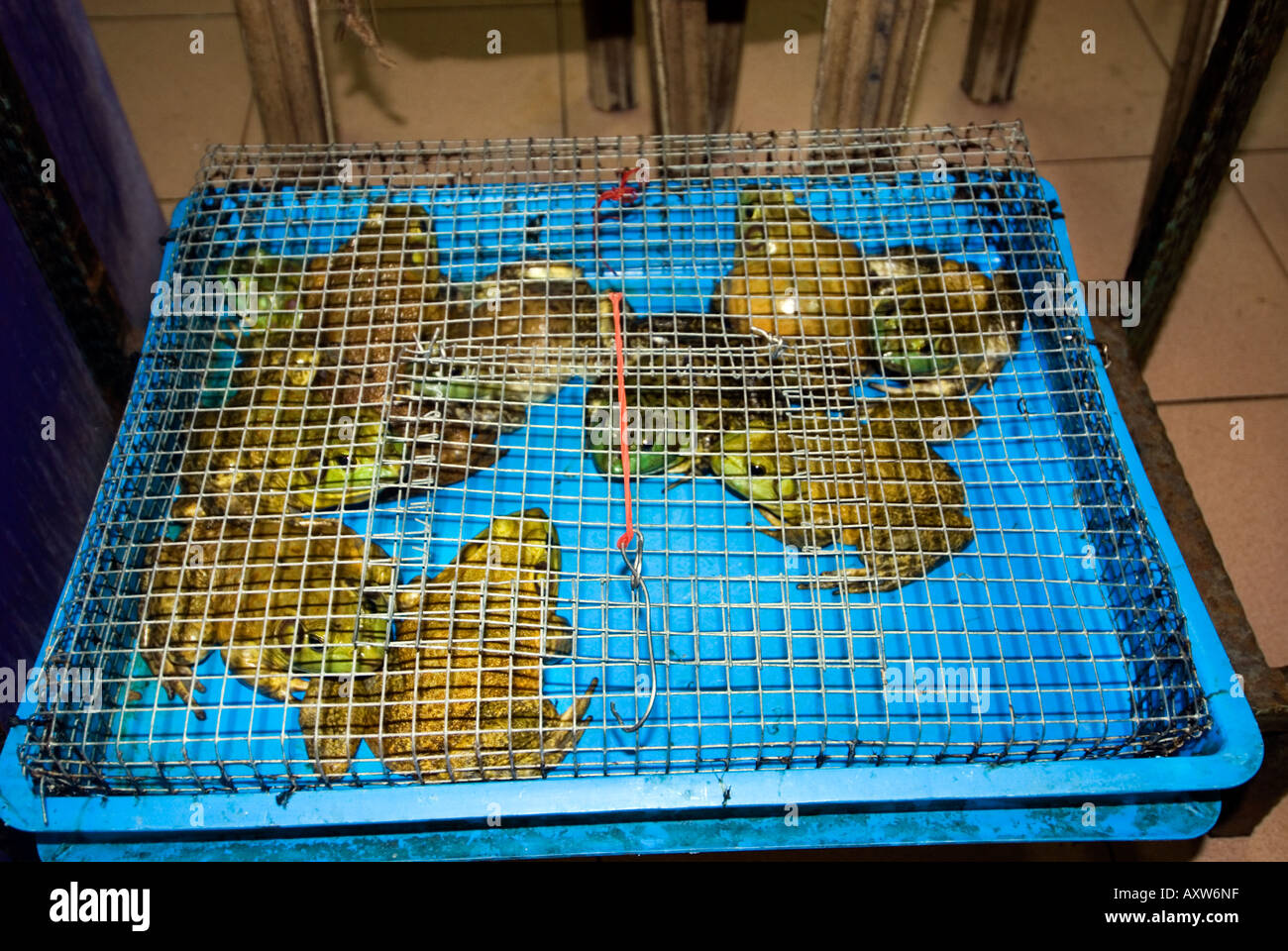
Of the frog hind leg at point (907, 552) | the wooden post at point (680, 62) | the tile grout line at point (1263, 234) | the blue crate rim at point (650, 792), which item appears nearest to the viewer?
the blue crate rim at point (650, 792)

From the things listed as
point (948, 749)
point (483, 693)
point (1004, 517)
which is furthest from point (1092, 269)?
point (483, 693)

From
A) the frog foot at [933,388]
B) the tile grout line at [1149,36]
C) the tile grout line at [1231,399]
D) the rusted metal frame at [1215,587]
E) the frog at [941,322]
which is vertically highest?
the frog at [941,322]

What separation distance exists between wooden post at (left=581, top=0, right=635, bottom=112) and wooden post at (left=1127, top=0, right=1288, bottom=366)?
1.95 meters

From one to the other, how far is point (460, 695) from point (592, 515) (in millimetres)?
→ 448

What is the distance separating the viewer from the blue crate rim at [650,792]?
54.6 inches

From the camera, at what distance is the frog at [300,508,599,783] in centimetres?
146

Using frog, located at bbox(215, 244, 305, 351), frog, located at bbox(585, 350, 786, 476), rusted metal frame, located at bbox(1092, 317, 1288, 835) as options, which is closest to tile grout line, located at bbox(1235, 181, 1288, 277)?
rusted metal frame, located at bbox(1092, 317, 1288, 835)

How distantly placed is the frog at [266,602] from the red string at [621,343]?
0.39 m

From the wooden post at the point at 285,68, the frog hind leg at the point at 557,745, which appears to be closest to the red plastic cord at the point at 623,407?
the frog hind leg at the point at 557,745

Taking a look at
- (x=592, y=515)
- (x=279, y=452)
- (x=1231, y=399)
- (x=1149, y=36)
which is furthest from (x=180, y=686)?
(x=1149, y=36)

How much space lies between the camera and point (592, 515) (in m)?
1.83

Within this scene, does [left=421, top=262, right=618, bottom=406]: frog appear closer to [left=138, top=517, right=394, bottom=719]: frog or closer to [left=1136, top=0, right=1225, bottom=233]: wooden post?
[left=138, top=517, right=394, bottom=719]: frog

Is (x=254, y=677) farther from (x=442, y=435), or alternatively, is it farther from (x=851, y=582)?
(x=851, y=582)

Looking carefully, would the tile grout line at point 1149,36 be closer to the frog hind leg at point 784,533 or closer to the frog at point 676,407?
the frog at point 676,407
